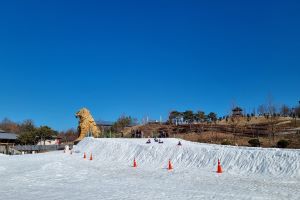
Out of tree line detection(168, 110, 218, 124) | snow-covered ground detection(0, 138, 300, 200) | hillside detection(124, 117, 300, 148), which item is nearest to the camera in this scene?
snow-covered ground detection(0, 138, 300, 200)

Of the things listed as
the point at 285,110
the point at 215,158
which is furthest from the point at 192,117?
the point at 215,158

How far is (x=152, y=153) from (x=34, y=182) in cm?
1361

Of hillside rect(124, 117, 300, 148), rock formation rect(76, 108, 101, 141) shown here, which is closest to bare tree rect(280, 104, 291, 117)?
hillside rect(124, 117, 300, 148)

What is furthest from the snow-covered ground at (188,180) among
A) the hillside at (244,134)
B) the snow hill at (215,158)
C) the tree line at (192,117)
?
the tree line at (192,117)

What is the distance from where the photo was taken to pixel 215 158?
24078mm

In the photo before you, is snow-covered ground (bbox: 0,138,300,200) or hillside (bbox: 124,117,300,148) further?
hillside (bbox: 124,117,300,148)

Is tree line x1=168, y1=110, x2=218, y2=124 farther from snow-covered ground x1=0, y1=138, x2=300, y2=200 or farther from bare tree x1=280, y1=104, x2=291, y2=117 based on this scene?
snow-covered ground x1=0, y1=138, x2=300, y2=200

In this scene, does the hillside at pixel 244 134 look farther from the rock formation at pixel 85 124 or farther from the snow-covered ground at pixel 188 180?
the snow-covered ground at pixel 188 180

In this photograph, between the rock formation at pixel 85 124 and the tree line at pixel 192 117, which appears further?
the tree line at pixel 192 117

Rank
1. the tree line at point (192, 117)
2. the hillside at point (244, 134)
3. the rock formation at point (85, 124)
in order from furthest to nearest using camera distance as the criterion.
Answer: the tree line at point (192, 117), the rock formation at point (85, 124), the hillside at point (244, 134)

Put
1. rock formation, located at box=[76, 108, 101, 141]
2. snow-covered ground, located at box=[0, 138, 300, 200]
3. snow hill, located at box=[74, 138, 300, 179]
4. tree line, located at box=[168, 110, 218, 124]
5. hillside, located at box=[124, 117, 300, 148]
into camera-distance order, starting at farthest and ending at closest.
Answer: tree line, located at box=[168, 110, 218, 124]
rock formation, located at box=[76, 108, 101, 141]
hillside, located at box=[124, 117, 300, 148]
snow hill, located at box=[74, 138, 300, 179]
snow-covered ground, located at box=[0, 138, 300, 200]

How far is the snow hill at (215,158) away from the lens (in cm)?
1975

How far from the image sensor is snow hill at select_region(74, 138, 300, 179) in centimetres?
1975

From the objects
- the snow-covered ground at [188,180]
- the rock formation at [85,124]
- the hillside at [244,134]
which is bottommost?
the snow-covered ground at [188,180]
